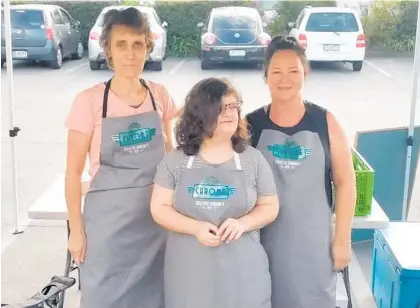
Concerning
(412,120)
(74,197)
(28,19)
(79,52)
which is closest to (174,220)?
(74,197)

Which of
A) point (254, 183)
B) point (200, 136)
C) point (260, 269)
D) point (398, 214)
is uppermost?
point (200, 136)

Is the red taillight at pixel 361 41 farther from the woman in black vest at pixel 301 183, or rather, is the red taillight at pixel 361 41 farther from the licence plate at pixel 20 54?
the woman in black vest at pixel 301 183

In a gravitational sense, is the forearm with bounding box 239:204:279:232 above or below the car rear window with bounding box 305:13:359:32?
below

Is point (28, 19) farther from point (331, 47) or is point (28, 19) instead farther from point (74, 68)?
point (331, 47)

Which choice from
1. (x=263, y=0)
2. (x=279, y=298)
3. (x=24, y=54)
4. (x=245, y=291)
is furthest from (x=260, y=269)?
(x=24, y=54)

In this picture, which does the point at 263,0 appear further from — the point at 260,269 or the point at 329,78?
the point at 260,269

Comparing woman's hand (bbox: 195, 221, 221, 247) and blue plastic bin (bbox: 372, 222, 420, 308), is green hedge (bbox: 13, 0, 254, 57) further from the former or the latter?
woman's hand (bbox: 195, 221, 221, 247)

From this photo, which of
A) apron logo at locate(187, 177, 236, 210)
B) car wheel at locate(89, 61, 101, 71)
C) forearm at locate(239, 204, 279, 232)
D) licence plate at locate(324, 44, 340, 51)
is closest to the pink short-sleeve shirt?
apron logo at locate(187, 177, 236, 210)

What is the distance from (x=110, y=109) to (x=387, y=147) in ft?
7.30

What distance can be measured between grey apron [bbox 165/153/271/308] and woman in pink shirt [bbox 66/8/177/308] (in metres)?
0.27

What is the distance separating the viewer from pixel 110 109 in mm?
2164

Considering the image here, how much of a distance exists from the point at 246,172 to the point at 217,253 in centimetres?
27

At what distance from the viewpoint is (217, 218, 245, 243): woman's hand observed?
1.94 metres

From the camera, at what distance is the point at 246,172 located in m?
2.01
